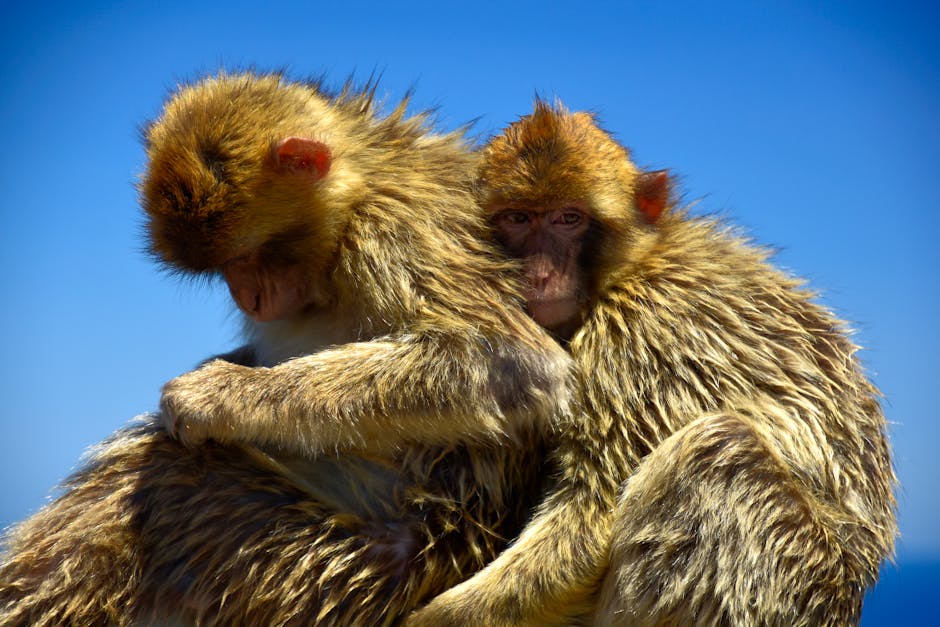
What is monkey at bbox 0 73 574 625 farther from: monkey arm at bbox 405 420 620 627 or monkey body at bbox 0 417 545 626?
monkey arm at bbox 405 420 620 627

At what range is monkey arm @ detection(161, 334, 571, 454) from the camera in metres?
4.14

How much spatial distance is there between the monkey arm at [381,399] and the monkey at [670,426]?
0.27 m

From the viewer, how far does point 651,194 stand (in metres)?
5.00

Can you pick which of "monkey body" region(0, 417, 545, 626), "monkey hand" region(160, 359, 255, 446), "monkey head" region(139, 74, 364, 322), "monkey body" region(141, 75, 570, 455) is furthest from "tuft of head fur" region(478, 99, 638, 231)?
"monkey hand" region(160, 359, 255, 446)

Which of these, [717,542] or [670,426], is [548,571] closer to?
[717,542]

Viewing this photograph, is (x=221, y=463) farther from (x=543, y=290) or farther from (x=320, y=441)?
(x=543, y=290)

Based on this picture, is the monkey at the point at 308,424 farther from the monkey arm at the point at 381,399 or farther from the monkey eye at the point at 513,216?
the monkey eye at the point at 513,216

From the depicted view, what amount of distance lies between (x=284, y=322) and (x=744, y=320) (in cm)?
224

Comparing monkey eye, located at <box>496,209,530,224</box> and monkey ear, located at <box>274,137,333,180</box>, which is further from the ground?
monkey eye, located at <box>496,209,530,224</box>

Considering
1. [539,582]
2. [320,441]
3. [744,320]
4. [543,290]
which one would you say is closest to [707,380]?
[744,320]

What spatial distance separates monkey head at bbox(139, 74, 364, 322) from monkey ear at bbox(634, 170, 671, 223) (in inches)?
58.8

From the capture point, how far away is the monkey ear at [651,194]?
4.96m

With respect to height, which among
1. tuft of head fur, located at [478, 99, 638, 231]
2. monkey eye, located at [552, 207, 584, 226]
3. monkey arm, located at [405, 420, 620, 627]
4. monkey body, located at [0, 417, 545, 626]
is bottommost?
monkey body, located at [0, 417, 545, 626]

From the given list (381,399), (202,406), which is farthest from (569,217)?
(202,406)
